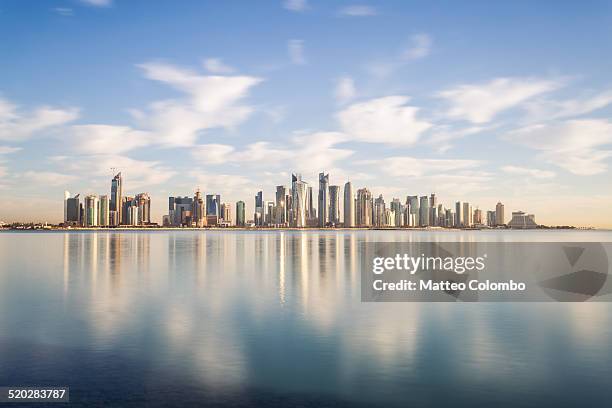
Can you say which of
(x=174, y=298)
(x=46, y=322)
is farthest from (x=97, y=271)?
(x=46, y=322)

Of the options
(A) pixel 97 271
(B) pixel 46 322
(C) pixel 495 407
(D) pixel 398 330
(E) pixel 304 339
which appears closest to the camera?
(C) pixel 495 407

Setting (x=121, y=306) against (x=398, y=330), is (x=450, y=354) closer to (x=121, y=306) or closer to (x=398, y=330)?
(x=398, y=330)

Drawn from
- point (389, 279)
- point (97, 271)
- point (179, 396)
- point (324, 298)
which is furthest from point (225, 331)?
point (97, 271)

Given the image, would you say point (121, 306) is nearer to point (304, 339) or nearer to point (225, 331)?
point (225, 331)

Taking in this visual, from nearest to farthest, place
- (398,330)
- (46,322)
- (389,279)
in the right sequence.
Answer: (398,330) → (46,322) → (389,279)

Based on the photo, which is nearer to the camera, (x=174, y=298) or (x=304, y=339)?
(x=304, y=339)

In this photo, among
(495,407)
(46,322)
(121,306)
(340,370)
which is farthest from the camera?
(121,306)
